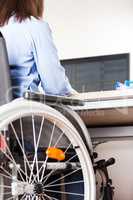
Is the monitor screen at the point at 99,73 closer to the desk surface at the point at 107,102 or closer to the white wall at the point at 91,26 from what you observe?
the white wall at the point at 91,26

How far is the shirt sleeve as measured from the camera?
1191mm

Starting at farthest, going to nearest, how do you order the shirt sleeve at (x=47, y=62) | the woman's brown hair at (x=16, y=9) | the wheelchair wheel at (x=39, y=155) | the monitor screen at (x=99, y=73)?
the monitor screen at (x=99, y=73)
the woman's brown hair at (x=16, y=9)
the shirt sleeve at (x=47, y=62)
the wheelchair wheel at (x=39, y=155)

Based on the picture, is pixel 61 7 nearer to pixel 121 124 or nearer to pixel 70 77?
pixel 70 77

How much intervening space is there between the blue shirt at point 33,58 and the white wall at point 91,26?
1.52 metres

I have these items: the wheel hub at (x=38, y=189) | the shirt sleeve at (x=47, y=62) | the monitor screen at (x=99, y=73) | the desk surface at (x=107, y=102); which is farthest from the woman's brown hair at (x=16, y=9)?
the monitor screen at (x=99, y=73)

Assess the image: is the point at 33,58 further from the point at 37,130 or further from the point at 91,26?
the point at 91,26

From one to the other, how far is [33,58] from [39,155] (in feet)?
1.18

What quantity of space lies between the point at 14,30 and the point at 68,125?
43 centimetres

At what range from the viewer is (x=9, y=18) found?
1.30 meters

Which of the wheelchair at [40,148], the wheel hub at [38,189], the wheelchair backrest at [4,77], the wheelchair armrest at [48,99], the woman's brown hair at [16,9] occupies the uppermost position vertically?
the woman's brown hair at [16,9]

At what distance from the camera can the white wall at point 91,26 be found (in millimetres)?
2701

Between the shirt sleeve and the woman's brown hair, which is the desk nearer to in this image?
the shirt sleeve

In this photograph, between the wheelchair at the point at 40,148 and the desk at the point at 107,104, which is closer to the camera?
the wheelchair at the point at 40,148

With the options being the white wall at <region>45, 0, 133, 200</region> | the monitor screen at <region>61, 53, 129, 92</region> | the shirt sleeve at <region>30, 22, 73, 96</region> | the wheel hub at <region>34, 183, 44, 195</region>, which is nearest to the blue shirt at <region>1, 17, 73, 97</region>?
the shirt sleeve at <region>30, 22, 73, 96</region>
